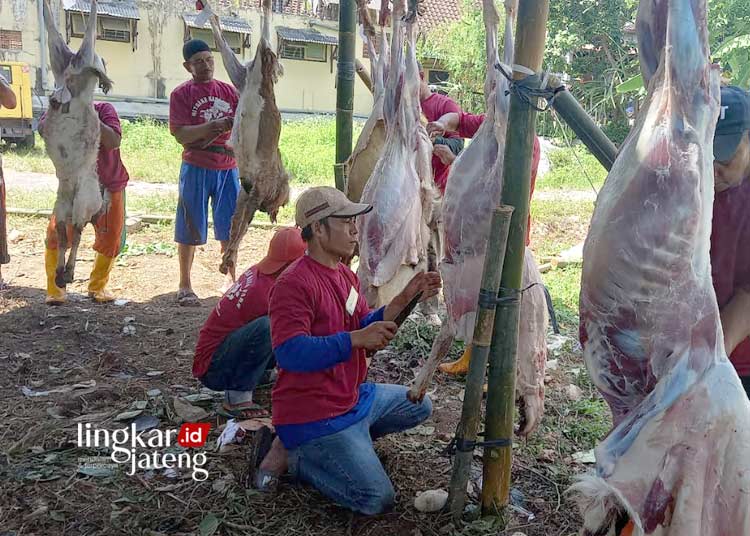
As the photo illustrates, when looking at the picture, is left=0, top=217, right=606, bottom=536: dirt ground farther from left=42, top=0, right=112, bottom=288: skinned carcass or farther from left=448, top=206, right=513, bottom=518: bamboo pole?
left=42, top=0, right=112, bottom=288: skinned carcass

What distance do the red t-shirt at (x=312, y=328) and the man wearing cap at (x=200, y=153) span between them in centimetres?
238

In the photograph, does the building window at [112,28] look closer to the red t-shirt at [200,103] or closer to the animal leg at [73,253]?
the red t-shirt at [200,103]

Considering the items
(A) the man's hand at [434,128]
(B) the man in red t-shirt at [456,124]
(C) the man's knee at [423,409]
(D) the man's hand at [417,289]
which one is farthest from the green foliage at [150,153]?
(D) the man's hand at [417,289]

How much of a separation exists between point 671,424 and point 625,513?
0.28 meters

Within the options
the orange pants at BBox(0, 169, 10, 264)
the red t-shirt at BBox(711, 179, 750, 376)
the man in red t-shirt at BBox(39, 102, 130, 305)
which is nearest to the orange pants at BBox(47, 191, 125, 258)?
the man in red t-shirt at BBox(39, 102, 130, 305)

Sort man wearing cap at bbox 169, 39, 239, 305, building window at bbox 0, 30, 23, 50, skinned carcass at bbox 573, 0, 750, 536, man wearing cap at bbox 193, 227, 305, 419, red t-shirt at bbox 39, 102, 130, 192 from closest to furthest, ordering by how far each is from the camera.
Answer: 1. skinned carcass at bbox 573, 0, 750, 536
2. man wearing cap at bbox 193, 227, 305, 419
3. man wearing cap at bbox 169, 39, 239, 305
4. red t-shirt at bbox 39, 102, 130, 192
5. building window at bbox 0, 30, 23, 50

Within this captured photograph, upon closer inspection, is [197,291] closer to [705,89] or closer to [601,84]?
[705,89]

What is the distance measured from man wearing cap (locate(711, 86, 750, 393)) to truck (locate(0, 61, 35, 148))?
1490 centimetres

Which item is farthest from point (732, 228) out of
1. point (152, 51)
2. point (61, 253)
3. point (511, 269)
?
point (152, 51)

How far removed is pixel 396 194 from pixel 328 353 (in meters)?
1.33

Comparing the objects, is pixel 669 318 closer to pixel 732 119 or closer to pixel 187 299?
pixel 732 119

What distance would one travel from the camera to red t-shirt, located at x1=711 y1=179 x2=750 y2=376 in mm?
2258

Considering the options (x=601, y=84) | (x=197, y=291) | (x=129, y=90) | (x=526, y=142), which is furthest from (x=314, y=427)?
(x=129, y=90)

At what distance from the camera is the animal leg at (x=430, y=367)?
312 cm
